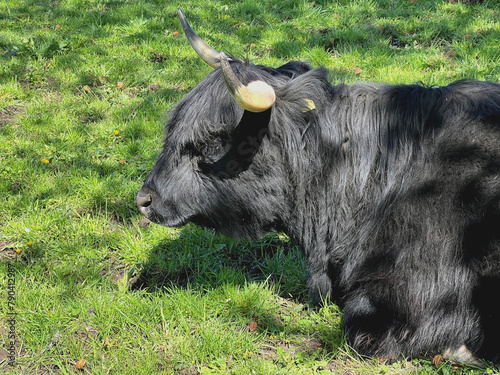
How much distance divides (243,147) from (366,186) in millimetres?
895

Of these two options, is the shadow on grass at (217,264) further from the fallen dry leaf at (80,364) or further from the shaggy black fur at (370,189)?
the fallen dry leaf at (80,364)

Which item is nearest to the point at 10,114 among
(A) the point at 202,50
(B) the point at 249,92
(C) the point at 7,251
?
(C) the point at 7,251

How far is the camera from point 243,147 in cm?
372

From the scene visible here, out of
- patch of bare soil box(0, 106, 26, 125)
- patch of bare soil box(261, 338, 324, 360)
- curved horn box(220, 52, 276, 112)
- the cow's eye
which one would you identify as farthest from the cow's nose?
patch of bare soil box(0, 106, 26, 125)

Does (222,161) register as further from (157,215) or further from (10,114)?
(10,114)

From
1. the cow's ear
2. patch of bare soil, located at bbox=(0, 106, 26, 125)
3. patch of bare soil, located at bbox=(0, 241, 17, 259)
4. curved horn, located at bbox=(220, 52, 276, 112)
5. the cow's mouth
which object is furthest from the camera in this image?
patch of bare soil, located at bbox=(0, 106, 26, 125)

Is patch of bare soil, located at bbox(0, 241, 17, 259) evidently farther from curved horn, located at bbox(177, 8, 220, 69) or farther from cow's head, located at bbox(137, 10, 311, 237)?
curved horn, located at bbox(177, 8, 220, 69)

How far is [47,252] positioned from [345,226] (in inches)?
108

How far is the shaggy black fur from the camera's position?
3383 millimetres

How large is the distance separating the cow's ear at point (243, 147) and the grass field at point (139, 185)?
111 centimetres

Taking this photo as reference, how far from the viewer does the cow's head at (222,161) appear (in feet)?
12.0

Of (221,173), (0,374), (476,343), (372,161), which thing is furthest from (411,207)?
(0,374)

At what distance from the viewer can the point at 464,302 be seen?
11.2 feet

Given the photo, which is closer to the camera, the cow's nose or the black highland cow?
the black highland cow
